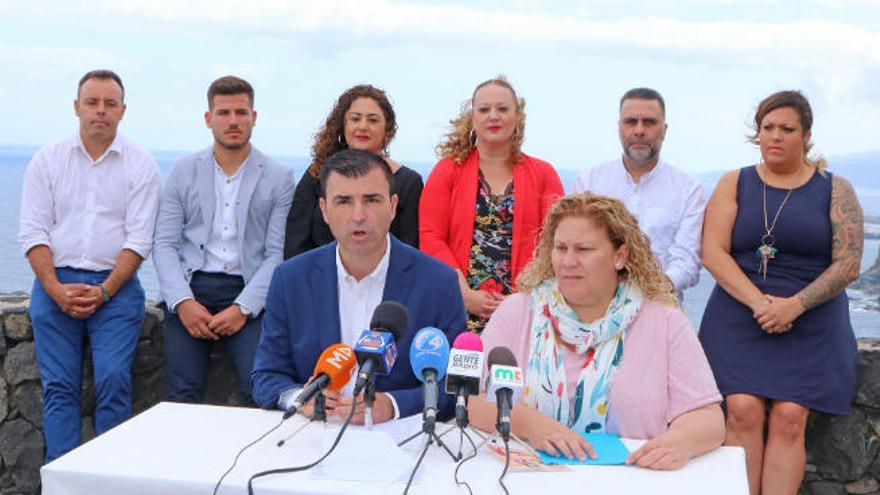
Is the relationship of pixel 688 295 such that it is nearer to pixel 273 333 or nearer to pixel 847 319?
pixel 847 319

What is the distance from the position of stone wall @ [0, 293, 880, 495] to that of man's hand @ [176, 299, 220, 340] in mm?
528

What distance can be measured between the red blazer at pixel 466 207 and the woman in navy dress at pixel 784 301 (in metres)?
0.79

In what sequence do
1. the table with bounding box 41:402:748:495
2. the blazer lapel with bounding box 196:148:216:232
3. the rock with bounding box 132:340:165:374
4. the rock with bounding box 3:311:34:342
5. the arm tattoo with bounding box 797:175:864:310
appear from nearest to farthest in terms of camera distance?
the table with bounding box 41:402:748:495 → the arm tattoo with bounding box 797:175:864:310 → the blazer lapel with bounding box 196:148:216:232 → the rock with bounding box 3:311:34:342 → the rock with bounding box 132:340:165:374

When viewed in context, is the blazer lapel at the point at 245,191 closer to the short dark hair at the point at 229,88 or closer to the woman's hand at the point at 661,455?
the short dark hair at the point at 229,88

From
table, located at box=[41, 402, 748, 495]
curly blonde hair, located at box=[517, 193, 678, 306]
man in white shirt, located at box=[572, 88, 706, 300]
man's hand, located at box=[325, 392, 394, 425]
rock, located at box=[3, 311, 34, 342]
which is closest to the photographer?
table, located at box=[41, 402, 748, 495]

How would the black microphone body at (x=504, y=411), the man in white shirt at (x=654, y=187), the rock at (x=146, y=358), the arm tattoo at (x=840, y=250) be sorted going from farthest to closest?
the rock at (x=146, y=358), the man in white shirt at (x=654, y=187), the arm tattoo at (x=840, y=250), the black microphone body at (x=504, y=411)

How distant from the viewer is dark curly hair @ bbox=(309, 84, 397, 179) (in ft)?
14.5

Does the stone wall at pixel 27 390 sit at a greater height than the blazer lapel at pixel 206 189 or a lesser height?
lesser

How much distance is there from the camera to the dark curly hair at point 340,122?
443 centimetres

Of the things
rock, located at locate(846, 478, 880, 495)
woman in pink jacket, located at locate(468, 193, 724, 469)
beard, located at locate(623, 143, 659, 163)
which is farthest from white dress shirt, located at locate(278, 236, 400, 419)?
rock, located at locate(846, 478, 880, 495)

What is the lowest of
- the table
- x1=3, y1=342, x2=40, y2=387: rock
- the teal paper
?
x1=3, y1=342, x2=40, y2=387: rock

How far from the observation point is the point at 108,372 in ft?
13.8

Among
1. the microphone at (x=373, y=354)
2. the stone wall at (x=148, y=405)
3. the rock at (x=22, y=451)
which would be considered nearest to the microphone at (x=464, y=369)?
the microphone at (x=373, y=354)

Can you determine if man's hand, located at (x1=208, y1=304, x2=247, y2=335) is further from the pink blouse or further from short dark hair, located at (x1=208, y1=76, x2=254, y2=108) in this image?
the pink blouse
